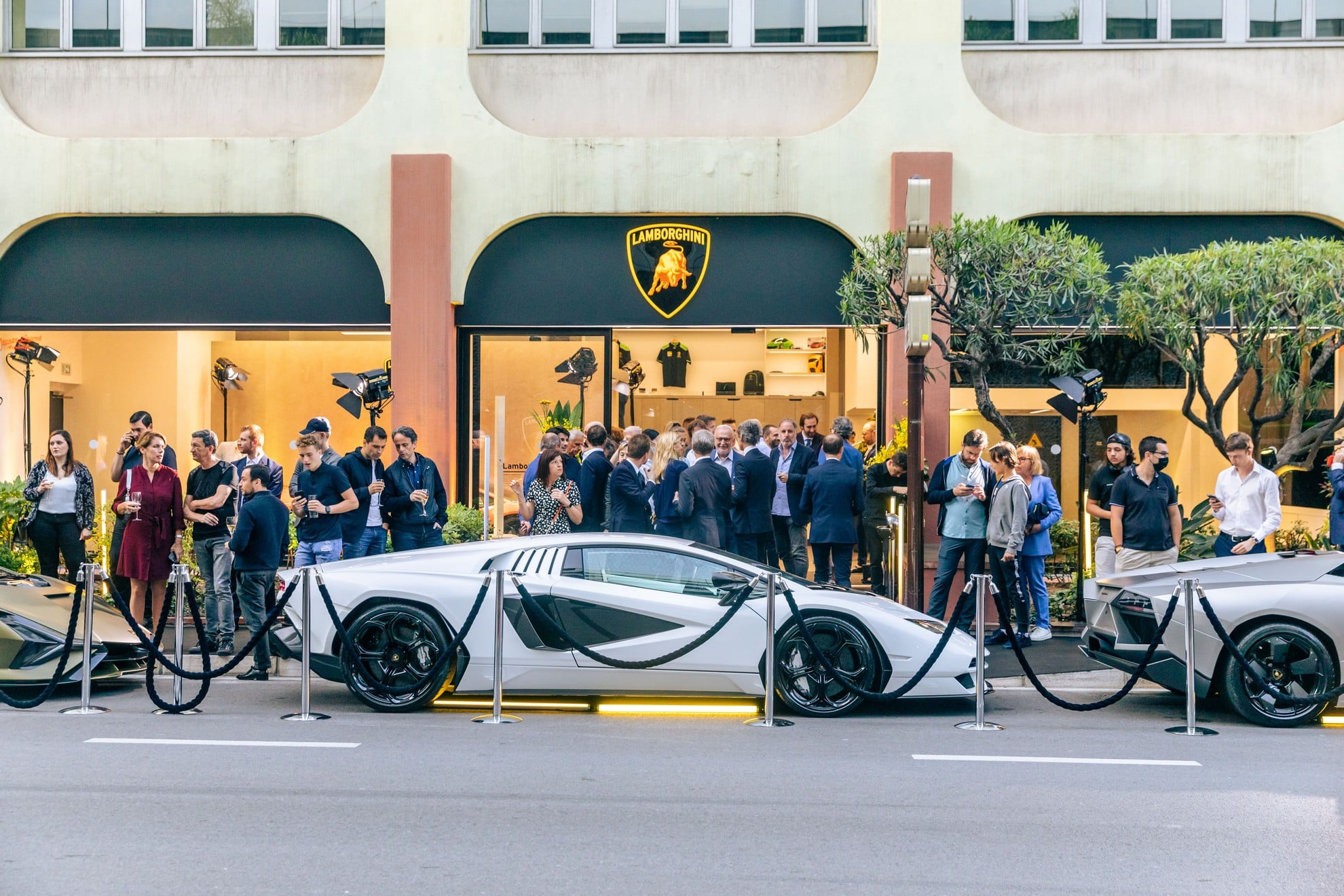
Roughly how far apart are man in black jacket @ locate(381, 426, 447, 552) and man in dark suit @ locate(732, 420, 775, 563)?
2979 mm

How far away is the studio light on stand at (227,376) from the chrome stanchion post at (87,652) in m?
7.73

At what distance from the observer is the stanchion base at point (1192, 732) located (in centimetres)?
815

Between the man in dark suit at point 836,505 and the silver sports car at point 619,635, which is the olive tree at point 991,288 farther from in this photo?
the silver sports car at point 619,635

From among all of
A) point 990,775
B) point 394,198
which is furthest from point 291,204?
point 990,775

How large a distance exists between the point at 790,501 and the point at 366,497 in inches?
185

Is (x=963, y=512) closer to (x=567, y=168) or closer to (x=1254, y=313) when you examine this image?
(x=1254, y=313)

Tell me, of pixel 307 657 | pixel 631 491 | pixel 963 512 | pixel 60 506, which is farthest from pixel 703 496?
pixel 60 506

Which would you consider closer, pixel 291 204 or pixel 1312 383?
pixel 1312 383

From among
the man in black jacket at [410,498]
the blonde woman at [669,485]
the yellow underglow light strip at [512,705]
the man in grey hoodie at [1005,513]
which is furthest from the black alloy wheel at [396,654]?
the man in grey hoodie at [1005,513]

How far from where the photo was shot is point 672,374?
1686 centimetres

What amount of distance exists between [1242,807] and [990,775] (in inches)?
50.8

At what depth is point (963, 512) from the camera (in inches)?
446

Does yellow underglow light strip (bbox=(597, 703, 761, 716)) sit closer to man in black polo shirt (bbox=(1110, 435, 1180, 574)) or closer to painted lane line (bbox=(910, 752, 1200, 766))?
painted lane line (bbox=(910, 752, 1200, 766))

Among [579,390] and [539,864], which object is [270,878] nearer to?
[539,864]
